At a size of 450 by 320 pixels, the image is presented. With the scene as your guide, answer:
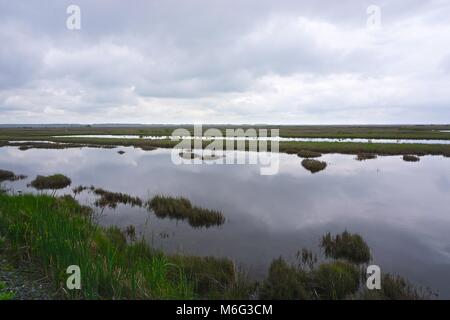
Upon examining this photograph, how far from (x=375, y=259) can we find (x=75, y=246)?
10119 mm

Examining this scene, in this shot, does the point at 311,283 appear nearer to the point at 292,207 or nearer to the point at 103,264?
the point at 103,264

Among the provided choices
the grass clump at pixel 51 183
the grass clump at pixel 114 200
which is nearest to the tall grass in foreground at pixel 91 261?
the grass clump at pixel 114 200

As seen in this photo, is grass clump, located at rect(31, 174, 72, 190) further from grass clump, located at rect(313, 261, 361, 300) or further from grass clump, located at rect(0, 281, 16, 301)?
grass clump, located at rect(313, 261, 361, 300)

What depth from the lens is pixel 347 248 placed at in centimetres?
1039

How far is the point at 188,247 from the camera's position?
10.9 meters

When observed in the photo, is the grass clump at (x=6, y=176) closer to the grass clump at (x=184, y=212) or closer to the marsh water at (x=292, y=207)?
the marsh water at (x=292, y=207)

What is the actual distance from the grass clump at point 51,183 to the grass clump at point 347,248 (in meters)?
20.3

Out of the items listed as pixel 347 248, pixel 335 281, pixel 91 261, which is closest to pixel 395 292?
pixel 335 281

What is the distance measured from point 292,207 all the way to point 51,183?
62.4 feet

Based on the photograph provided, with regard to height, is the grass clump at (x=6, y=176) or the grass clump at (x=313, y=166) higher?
the grass clump at (x=313, y=166)

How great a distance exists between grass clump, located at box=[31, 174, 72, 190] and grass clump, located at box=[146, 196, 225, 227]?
Answer: 32.5 feet

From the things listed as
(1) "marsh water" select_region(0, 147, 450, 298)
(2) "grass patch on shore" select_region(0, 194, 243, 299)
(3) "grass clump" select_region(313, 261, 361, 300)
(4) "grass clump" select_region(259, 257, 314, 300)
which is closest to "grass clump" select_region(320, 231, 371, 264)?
(1) "marsh water" select_region(0, 147, 450, 298)

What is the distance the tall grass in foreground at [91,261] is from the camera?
18.8 ft
